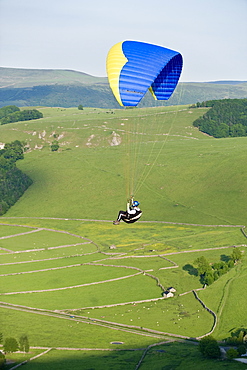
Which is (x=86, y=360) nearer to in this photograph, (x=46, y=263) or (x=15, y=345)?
(x=15, y=345)

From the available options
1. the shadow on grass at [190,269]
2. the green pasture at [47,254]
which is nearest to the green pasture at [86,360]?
the shadow on grass at [190,269]

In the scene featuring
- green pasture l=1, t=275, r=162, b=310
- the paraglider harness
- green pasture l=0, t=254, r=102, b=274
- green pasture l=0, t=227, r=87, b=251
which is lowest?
green pasture l=0, t=227, r=87, b=251

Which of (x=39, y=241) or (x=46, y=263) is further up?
(x=46, y=263)

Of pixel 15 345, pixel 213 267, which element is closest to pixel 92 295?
pixel 213 267

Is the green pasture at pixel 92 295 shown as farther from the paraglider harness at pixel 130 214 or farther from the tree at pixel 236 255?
the paraglider harness at pixel 130 214

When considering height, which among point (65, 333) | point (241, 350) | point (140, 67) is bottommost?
point (65, 333)

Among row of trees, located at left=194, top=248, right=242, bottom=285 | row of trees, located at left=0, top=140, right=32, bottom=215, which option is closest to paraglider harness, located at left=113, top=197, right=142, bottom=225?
row of trees, located at left=194, top=248, right=242, bottom=285

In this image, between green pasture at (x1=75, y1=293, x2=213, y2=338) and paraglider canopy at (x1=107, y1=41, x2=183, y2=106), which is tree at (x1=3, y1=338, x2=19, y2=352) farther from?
paraglider canopy at (x1=107, y1=41, x2=183, y2=106)
